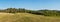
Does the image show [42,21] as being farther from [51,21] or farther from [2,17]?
[2,17]

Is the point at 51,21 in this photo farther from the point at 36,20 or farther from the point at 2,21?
the point at 2,21

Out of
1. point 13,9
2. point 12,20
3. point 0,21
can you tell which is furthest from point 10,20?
point 13,9

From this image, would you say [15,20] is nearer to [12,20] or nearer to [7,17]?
[12,20]

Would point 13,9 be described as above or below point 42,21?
above

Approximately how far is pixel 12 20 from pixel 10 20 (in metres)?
0.37

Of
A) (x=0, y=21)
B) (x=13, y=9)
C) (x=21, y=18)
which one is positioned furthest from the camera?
(x=13, y=9)

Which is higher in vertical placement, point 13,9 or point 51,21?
point 13,9

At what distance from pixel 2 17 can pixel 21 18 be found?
3.71 metres

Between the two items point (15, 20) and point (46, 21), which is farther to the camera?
point (46, 21)

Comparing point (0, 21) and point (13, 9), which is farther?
point (13, 9)

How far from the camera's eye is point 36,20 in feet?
81.0

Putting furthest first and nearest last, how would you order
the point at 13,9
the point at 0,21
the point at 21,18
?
the point at 13,9
the point at 21,18
the point at 0,21

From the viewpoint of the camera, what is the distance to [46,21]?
979 inches

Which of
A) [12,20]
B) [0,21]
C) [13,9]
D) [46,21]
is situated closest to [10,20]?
[12,20]
